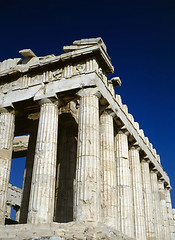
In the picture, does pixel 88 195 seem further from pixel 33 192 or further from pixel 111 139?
pixel 111 139

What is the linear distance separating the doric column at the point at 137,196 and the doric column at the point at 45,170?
840cm

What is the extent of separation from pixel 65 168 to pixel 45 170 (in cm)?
547

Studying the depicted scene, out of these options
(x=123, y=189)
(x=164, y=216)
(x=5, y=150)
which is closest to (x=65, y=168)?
(x=123, y=189)

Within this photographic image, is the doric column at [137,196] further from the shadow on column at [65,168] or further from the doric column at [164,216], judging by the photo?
the doric column at [164,216]

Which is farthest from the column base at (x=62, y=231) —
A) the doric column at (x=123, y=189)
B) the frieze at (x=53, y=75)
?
the frieze at (x=53, y=75)

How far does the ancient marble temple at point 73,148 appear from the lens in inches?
619

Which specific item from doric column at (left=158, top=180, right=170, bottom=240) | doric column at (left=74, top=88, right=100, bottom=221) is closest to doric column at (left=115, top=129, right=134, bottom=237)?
doric column at (left=74, top=88, right=100, bottom=221)

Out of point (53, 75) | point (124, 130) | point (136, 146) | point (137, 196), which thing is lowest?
point (137, 196)

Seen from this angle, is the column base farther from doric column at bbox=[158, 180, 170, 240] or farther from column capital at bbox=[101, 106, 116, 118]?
doric column at bbox=[158, 180, 170, 240]

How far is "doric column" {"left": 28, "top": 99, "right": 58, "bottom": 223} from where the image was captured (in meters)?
16.5

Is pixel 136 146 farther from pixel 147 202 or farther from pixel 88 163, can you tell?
pixel 88 163

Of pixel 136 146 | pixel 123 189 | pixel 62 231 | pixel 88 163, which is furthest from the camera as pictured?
pixel 136 146

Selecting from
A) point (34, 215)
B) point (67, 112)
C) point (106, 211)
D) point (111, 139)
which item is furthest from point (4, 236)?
point (67, 112)

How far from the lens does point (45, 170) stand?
17.5 metres
